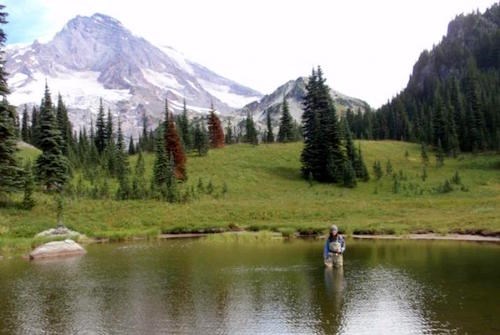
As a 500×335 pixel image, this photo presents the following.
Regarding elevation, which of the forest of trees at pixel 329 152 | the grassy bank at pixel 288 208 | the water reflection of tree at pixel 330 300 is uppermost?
the forest of trees at pixel 329 152

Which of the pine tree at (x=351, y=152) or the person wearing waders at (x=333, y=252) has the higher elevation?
the pine tree at (x=351, y=152)

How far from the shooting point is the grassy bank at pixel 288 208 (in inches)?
1852

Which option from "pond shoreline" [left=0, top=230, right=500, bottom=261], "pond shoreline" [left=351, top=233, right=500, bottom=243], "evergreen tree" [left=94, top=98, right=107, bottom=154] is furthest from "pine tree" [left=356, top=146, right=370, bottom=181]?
"evergreen tree" [left=94, top=98, right=107, bottom=154]

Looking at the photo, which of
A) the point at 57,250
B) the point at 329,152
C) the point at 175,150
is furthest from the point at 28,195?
the point at 329,152

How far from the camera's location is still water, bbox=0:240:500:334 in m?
17.4

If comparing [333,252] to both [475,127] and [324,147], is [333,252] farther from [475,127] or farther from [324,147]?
[475,127]

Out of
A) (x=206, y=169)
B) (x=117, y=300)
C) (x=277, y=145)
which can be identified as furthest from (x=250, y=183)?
(x=117, y=300)

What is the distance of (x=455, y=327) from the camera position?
637 inches

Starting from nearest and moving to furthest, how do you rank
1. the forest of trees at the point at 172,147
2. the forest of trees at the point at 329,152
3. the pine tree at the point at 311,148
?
1. the forest of trees at the point at 172,147
2. the forest of trees at the point at 329,152
3. the pine tree at the point at 311,148

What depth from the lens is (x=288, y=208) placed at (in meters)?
58.8

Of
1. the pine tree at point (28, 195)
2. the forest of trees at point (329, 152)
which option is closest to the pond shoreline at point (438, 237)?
the pine tree at point (28, 195)

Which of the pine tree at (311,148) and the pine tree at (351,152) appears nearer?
the pine tree at (351,152)

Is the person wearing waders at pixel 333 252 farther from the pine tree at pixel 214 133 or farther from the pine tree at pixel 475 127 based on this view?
the pine tree at pixel 475 127

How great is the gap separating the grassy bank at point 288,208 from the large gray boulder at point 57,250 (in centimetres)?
443
